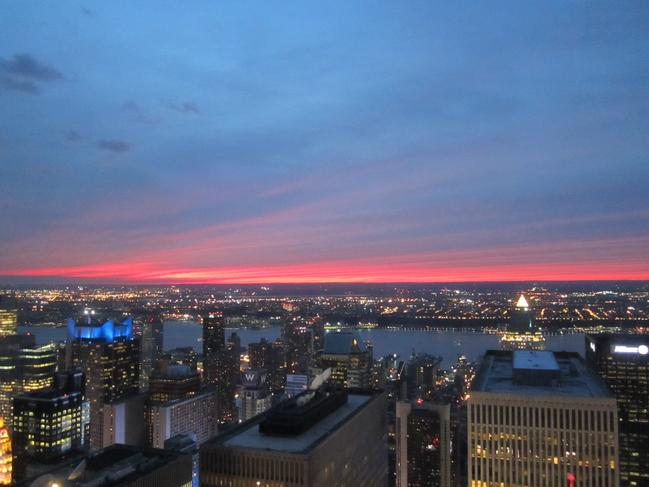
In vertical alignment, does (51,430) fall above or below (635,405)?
below

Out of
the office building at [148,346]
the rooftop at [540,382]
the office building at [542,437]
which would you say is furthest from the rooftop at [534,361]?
the office building at [148,346]

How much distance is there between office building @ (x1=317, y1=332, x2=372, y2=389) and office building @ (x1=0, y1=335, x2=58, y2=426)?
28666mm

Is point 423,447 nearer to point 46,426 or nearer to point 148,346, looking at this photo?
point 46,426

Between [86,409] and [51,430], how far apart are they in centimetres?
525

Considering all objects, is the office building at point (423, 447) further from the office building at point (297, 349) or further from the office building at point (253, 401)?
the office building at point (297, 349)

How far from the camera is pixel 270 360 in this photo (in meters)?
75.3

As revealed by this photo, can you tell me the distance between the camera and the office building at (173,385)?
59719 mm

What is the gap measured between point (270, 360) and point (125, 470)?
5695 centimetres

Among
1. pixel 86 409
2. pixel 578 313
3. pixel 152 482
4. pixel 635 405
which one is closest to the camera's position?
pixel 152 482

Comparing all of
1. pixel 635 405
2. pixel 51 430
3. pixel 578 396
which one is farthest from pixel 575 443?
pixel 51 430

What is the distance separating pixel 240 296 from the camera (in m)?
145

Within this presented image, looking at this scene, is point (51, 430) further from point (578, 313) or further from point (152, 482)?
point (578, 313)

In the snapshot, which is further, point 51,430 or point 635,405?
point 51,430

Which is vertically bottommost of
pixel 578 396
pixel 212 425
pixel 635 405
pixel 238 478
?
pixel 212 425
